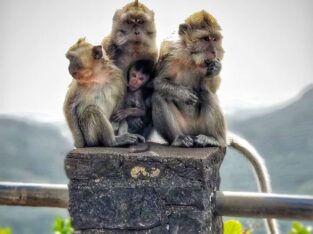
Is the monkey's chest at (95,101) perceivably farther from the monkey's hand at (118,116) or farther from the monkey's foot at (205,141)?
the monkey's foot at (205,141)

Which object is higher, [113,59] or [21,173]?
[113,59]

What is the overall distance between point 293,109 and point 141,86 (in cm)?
788

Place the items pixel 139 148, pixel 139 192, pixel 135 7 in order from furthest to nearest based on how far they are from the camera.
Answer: pixel 135 7 < pixel 139 148 < pixel 139 192

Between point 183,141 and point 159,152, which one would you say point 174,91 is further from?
point 159,152

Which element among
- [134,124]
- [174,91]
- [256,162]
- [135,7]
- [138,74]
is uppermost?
[135,7]

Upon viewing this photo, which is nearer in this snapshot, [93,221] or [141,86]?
[93,221]

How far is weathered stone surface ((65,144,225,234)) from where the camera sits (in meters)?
4.02

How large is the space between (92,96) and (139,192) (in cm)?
128

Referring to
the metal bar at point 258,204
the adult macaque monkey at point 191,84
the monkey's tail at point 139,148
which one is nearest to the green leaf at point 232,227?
the adult macaque monkey at point 191,84

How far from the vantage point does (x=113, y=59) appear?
5555 mm

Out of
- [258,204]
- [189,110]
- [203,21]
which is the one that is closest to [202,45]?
[203,21]

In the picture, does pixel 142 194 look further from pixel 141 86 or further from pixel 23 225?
pixel 23 225

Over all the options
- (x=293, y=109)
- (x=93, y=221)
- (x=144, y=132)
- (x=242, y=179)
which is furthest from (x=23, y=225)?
(x=93, y=221)

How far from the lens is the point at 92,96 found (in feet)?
16.9
